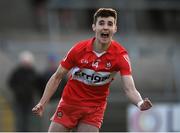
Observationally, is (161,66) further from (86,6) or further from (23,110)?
(23,110)

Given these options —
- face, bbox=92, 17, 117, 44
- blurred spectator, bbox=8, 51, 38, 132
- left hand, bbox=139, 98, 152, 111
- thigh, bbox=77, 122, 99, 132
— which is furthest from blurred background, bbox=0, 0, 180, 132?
left hand, bbox=139, 98, 152, 111

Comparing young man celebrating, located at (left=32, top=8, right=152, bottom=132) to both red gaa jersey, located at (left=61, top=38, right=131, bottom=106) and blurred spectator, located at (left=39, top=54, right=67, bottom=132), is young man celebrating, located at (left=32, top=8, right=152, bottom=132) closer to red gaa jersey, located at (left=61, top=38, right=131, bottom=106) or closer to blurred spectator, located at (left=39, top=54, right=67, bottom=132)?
red gaa jersey, located at (left=61, top=38, right=131, bottom=106)

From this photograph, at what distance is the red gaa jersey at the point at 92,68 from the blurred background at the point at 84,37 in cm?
604

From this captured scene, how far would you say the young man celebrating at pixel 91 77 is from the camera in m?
9.60

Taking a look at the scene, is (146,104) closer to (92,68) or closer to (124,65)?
(124,65)

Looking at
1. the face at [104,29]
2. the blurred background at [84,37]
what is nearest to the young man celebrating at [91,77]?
the face at [104,29]

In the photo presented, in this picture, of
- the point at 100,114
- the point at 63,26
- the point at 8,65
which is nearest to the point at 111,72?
the point at 100,114

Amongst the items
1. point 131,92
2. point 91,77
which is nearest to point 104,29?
point 91,77

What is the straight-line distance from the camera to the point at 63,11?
19047 millimetres

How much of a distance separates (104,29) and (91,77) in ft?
2.02

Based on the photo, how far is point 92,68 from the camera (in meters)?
9.67

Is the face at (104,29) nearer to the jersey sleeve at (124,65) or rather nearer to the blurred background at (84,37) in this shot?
the jersey sleeve at (124,65)

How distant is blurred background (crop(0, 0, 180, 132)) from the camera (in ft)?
53.2

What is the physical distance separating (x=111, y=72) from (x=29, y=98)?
666 centimetres
